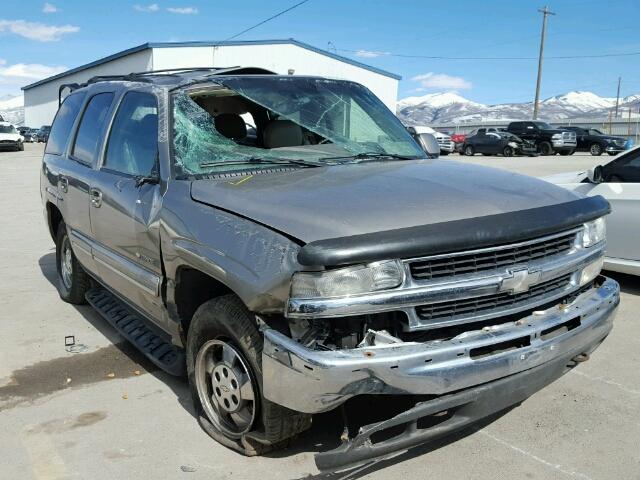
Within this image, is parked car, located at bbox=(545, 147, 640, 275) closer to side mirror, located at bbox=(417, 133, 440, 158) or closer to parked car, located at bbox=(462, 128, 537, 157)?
side mirror, located at bbox=(417, 133, 440, 158)

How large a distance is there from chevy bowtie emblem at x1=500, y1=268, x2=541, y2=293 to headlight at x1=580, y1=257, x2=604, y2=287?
1.77 ft

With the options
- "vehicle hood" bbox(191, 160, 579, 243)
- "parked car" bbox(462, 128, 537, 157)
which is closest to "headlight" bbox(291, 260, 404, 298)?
"vehicle hood" bbox(191, 160, 579, 243)

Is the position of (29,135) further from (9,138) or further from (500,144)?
(500,144)

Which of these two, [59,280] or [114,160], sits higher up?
[114,160]

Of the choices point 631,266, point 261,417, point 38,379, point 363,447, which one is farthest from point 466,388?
point 631,266

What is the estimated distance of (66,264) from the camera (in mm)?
5980

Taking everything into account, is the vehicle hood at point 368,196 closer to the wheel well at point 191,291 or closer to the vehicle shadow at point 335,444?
the wheel well at point 191,291

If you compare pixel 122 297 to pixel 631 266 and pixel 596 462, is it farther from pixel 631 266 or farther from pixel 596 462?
pixel 631 266

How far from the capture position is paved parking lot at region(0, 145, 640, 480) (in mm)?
3082

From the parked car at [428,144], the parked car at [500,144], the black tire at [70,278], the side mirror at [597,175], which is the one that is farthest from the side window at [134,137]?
the parked car at [500,144]

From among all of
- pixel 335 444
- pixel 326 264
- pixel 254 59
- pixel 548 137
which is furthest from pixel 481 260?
pixel 254 59

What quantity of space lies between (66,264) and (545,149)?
3036 cm

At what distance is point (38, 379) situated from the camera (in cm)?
429

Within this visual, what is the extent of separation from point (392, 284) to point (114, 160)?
2.64 metres
